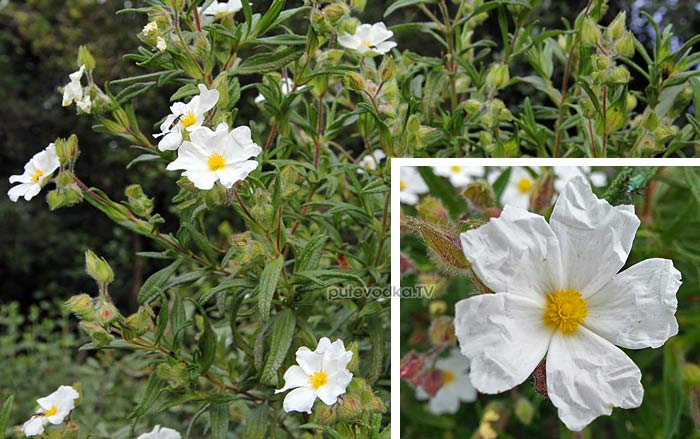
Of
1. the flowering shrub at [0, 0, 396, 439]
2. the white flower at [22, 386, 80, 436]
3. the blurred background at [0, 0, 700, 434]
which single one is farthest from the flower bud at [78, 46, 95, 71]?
the blurred background at [0, 0, 700, 434]

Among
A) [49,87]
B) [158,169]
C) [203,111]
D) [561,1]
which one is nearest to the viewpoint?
[203,111]

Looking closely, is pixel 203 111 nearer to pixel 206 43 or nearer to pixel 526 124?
pixel 206 43

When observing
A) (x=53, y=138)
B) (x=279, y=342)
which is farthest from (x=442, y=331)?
(x=53, y=138)

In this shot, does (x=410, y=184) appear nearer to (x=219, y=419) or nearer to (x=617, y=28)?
(x=617, y=28)

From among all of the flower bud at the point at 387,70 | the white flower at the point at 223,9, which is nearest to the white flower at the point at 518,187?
the flower bud at the point at 387,70

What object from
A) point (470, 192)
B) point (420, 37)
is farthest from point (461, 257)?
point (420, 37)

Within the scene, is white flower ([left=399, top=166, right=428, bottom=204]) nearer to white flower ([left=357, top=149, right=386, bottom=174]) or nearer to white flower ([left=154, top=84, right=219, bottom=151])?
white flower ([left=357, top=149, right=386, bottom=174])
